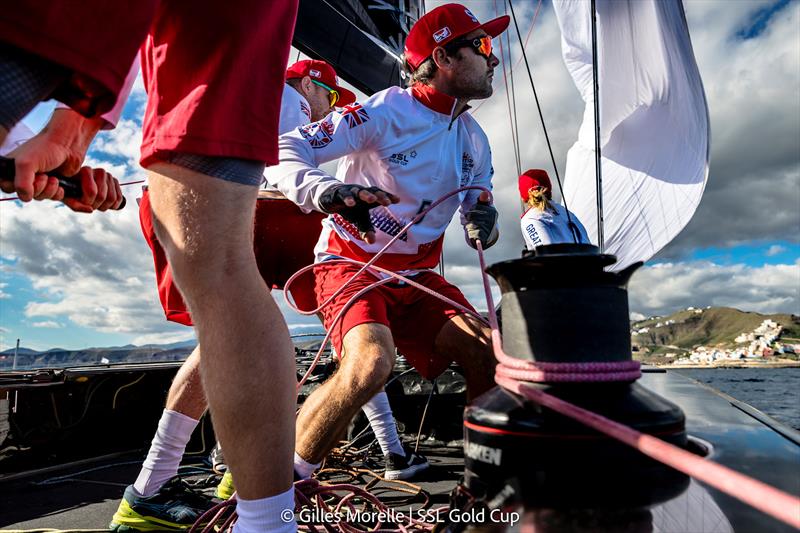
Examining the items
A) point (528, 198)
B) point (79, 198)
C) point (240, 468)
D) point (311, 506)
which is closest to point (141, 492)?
point (311, 506)

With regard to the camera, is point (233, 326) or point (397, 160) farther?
point (397, 160)

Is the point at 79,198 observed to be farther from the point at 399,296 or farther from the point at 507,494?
the point at 399,296

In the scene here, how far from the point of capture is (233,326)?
0.93m

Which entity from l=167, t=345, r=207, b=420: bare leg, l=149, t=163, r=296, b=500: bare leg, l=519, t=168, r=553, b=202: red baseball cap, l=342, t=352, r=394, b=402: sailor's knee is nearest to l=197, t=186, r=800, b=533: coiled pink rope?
l=149, t=163, r=296, b=500: bare leg

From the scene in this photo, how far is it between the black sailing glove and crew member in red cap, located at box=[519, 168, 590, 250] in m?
1.97

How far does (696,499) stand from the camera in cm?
68

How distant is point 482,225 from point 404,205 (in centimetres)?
34

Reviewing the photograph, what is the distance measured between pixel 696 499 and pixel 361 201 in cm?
95

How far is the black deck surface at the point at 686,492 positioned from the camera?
639 millimetres

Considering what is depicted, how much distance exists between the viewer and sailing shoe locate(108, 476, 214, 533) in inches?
58.8

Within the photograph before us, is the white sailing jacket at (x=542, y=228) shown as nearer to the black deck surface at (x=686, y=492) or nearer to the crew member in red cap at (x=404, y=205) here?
the crew member in red cap at (x=404, y=205)

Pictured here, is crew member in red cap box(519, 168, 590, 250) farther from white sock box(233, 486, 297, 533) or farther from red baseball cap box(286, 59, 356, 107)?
white sock box(233, 486, 297, 533)

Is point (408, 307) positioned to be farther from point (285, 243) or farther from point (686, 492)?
point (686, 492)

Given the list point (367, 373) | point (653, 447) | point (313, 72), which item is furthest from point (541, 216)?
point (653, 447)
